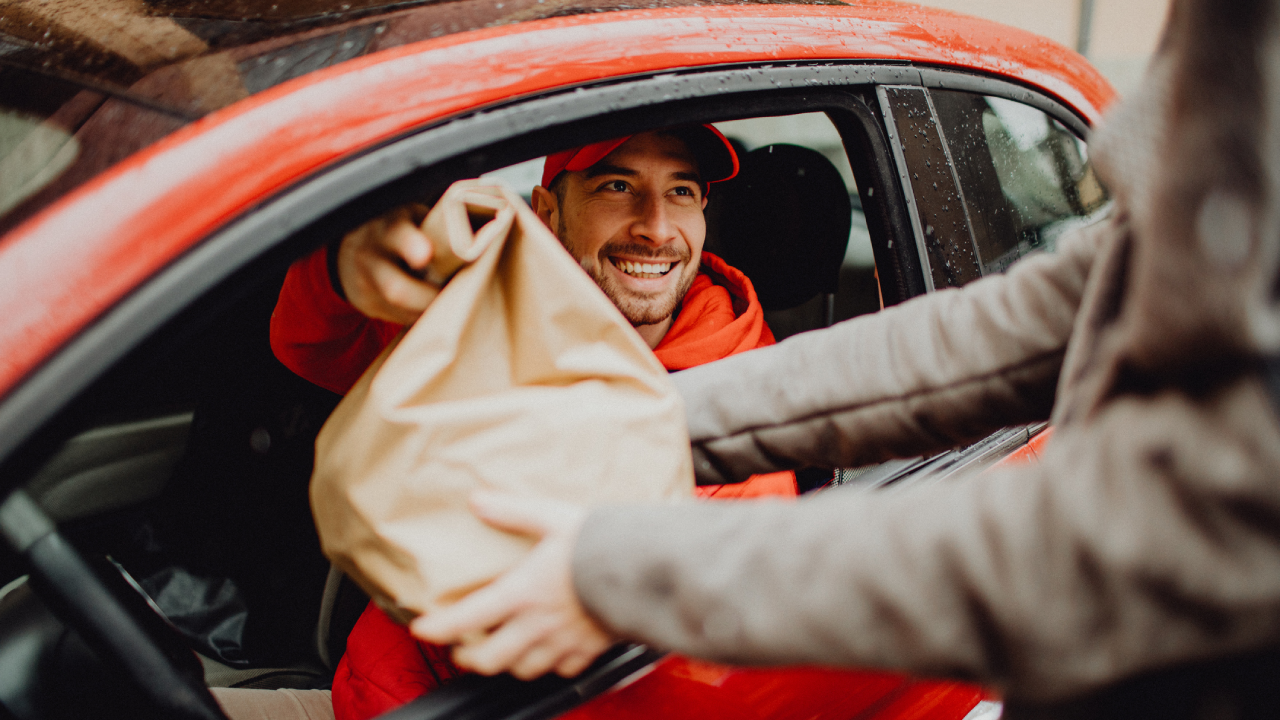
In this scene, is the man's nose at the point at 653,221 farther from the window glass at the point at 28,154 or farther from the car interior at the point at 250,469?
the window glass at the point at 28,154

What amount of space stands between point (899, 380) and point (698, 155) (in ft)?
3.90

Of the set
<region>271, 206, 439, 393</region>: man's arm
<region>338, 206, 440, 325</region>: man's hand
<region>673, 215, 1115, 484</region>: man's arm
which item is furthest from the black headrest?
<region>338, 206, 440, 325</region>: man's hand

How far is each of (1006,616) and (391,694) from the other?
1104mm

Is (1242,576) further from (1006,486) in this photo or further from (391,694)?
(391,694)

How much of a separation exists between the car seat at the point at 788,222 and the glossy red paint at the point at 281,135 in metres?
0.86

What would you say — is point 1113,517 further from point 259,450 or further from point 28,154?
point 259,450

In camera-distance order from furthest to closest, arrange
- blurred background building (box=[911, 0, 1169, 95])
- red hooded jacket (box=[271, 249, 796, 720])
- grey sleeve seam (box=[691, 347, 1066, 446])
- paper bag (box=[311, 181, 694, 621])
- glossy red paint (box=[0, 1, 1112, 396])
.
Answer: blurred background building (box=[911, 0, 1169, 95]) < red hooded jacket (box=[271, 249, 796, 720]) < grey sleeve seam (box=[691, 347, 1066, 446]) < paper bag (box=[311, 181, 694, 621]) < glossy red paint (box=[0, 1, 1112, 396])

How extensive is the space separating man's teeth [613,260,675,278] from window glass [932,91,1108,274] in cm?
83

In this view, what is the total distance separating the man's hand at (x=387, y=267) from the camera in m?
0.81

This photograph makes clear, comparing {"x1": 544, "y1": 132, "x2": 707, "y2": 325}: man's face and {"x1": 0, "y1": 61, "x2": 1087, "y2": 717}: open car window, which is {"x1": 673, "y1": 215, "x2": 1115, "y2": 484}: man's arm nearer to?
{"x1": 0, "y1": 61, "x2": 1087, "y2": 717}: open car window

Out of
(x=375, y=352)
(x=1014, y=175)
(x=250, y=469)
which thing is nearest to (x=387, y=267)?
(x=375, y=352)

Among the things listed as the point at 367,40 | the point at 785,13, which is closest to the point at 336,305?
the point at 367,40

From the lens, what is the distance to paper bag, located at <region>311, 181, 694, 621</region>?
29.9 inches

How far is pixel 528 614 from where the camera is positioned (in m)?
0.70
